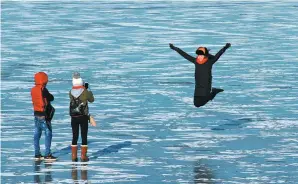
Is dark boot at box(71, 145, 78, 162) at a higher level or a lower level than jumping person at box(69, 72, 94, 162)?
lower

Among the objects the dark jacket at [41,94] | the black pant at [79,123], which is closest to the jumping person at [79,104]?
the black pant at [79,123]

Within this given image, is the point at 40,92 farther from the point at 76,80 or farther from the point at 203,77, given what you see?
the point at 203,77

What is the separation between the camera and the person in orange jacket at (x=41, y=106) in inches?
704

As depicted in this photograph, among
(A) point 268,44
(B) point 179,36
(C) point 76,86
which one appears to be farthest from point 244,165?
(B) point 179,36

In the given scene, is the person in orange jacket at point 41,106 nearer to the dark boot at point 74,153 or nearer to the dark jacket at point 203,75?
the dark boot at point 74,153

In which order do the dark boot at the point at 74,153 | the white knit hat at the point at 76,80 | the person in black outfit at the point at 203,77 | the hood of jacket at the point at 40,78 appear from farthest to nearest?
the person in black outfit at the point at 203,77 → the dark boot at the point at 74,153 → the hood of jacket at the point at 40,78 → the white knit hat at the point at 76,80

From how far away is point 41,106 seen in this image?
1800cm

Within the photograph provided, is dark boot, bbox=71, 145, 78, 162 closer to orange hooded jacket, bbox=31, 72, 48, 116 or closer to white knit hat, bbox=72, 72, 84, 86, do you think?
orange hooded jacket, bbox=31, 72, 48, 116

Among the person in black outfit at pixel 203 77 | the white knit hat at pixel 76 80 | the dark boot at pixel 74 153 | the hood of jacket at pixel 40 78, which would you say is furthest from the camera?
the person in black outfit at pixel 203 77

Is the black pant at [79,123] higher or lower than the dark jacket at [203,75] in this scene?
lower

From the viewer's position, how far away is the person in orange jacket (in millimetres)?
17891

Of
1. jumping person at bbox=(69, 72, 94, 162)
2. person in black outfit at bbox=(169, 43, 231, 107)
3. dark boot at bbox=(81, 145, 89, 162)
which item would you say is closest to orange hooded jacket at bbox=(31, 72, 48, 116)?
jumping person at bbox=(69, 72, 94, 162)

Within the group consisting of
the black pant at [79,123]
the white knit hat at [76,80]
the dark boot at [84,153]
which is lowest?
the dark boot at [84,153]

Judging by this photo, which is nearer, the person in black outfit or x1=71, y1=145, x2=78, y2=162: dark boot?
x1=71, y1=145, x2=78, y2=162: dark boot
